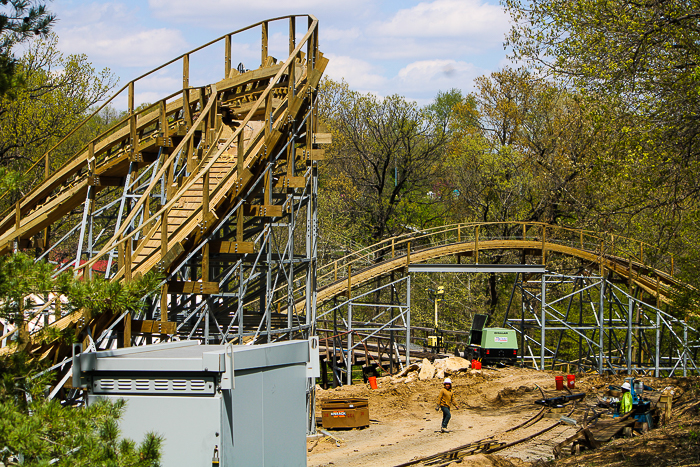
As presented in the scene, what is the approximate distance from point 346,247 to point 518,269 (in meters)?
14.6

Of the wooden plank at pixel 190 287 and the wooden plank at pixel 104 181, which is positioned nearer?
the wooden plank at pixel 190 287

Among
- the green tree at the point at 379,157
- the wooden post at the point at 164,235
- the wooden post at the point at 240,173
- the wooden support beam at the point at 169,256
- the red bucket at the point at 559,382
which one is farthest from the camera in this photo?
the green tree at the point at 379,157

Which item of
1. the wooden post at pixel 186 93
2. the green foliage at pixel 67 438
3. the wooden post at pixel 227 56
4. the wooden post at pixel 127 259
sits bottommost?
the green foliage at pixel 67 438

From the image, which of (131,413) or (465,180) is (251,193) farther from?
(465,180)

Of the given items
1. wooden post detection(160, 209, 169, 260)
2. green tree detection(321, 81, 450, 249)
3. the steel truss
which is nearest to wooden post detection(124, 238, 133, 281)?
wooden post detection(160, 209, 169, 260)

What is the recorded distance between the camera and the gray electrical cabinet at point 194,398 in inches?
256

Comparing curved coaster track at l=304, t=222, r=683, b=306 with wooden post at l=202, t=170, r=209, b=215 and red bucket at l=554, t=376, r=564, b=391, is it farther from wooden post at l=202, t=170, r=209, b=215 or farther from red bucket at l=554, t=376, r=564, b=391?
wooden post at l=202, t=170, r=209, b=215

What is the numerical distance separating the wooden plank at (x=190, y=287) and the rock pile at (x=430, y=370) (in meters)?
10.7

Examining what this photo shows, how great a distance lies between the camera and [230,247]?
13.9 metres

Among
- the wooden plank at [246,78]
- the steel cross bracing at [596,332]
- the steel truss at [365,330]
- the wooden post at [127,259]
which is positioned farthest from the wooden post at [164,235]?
the steel cross bracing at [596,332]

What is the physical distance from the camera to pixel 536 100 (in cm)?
3784

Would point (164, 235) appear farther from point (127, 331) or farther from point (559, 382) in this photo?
point (559, 382)

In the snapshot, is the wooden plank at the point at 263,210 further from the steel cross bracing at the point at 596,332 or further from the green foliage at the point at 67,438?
the steel cross bracing at the point at 596,332

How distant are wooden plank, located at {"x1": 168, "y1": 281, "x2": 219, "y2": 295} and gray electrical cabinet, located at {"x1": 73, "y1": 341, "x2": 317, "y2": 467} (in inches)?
235
